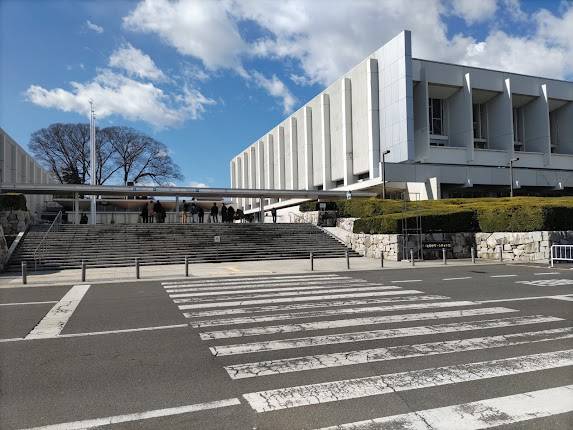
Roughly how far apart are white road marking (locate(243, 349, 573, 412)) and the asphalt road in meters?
0.02

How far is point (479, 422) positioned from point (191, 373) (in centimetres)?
313

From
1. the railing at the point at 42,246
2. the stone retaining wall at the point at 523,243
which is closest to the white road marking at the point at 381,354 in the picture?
the stone retaining wall at the point at 523,243

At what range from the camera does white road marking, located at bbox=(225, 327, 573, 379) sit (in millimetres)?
5277

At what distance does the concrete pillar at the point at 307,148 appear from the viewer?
6250cm

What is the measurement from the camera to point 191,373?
5.16m

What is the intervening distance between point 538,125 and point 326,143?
85.0 feet

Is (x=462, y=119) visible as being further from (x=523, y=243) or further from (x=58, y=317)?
(x=58, y=317)

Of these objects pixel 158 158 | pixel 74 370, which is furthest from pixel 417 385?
pixel 158 158

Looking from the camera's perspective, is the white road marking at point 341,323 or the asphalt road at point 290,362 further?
the white road marking at point 341,323

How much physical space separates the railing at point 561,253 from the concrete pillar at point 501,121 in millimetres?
33877

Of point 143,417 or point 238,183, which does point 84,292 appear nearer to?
point 143,417

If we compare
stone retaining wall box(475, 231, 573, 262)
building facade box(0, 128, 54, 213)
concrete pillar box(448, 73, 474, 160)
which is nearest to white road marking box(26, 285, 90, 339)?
stone retaining wall box(475, 231, 573, 262)

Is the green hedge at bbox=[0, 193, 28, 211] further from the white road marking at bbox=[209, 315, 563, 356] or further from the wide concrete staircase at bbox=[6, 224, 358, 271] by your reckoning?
the white road marking at bbox=[209, 315, 563, 356]

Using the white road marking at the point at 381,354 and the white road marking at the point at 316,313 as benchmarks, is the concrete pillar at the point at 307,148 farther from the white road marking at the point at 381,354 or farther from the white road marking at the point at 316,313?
the white road marking at the point at 381,354
